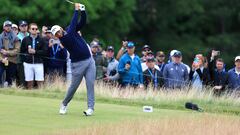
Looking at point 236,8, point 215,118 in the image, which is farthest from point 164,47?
point 215,118

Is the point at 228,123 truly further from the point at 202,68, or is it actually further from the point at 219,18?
the point at 219,18

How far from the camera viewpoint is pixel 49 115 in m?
17.6

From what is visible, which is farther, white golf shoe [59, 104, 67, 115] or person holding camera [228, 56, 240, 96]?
person holding camera [228, 56, 240, 96]

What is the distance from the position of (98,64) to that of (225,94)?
4778mm

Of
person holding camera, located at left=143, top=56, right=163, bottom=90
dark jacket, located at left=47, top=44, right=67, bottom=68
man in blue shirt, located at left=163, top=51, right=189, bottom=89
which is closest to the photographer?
→ man in blue shirt, located at left=163, top=51, right=189, bottom=89

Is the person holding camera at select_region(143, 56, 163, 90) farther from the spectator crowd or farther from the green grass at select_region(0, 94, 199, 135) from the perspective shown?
the green grass at select_region(0, 94, 199, 135)

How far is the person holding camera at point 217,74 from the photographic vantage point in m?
23.8

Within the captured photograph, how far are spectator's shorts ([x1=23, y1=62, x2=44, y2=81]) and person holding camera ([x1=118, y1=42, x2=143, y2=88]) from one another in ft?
7.70

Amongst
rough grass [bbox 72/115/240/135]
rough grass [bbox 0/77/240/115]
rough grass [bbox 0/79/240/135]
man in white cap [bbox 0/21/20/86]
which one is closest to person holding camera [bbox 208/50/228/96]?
rough grass [bbox 0/77/240/115]

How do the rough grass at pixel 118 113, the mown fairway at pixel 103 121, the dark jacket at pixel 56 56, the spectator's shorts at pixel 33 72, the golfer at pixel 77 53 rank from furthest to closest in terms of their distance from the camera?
the dark jacket at pixel 56 56 < the spectator's shorts at pixel 33 72 < the golfer at pixel 77 53 < the rough grass at pixel 118 113 < the mown fairway at pixel 103 121

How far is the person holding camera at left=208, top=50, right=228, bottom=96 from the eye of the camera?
78.1 feet

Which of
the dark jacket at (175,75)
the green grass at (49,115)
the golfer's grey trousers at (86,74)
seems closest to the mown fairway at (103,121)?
the green grass at (49,115)

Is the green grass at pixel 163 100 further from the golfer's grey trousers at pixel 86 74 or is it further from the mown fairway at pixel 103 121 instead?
the golfer's grey trousers at pixel 86 74

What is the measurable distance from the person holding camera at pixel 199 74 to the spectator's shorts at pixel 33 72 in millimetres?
4410
